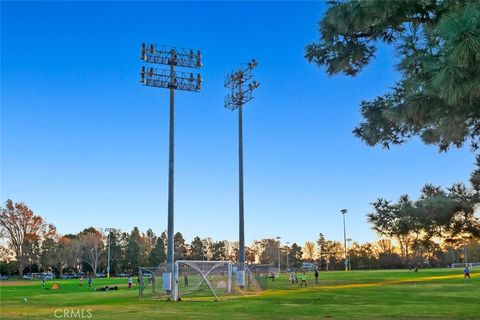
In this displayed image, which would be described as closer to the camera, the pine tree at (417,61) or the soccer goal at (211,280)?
the pine tree at (417,61)

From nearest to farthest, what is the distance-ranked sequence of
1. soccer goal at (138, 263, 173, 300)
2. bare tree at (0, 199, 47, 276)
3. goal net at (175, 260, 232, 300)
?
goal net at (175, 260, 232, 300), soccer goal at (138, 263, 173, 300), bare tree at (0, 199, 47, 276)

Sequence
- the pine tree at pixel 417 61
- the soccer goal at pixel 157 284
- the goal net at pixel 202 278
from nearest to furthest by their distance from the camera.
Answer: the pine tree at pixel 417 61
the goal net at pixel 202 278
the soccer goal at pixel 157 284

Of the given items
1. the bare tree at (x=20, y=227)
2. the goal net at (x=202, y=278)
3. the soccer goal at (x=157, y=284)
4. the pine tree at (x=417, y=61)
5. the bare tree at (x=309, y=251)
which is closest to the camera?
the pine tree at (x=417, y=61)

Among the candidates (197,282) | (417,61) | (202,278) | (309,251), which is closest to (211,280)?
(197,282)

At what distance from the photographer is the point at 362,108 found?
9.12 metres

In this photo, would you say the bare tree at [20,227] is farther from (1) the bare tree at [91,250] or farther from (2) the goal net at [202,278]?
(2) the goal net at [202,278]

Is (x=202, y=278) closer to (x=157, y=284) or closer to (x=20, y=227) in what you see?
(x=157, y=284)

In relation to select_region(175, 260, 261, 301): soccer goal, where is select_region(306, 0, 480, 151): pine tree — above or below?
above

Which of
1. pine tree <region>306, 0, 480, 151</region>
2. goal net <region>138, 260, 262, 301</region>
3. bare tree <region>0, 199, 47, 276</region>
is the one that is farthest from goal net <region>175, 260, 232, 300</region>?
bare tree <region>0, 199, 47, 276</region>

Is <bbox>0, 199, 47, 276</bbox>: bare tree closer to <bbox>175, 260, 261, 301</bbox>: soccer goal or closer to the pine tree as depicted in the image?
<bbox>175, 260, 261, 301</bbox>: soccer goal

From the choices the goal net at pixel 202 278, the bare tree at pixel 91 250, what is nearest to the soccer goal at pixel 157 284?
the goal net at pixel 202 278

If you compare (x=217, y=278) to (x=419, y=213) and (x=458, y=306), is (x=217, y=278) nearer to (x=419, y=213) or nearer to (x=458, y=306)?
(x=458, y=306)

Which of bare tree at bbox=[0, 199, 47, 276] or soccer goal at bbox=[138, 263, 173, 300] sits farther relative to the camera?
bare tree at bbox=[0, 199, 47, 276]

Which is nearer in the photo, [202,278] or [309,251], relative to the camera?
Answer: [202,278]
